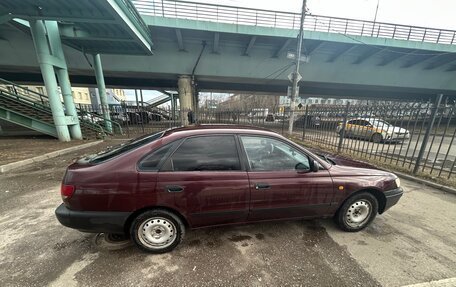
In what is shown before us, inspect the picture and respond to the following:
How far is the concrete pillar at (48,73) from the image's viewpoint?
804 cm

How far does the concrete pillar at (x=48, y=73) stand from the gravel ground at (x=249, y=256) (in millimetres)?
7531

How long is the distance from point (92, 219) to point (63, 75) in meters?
10.6

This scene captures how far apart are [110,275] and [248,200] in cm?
173

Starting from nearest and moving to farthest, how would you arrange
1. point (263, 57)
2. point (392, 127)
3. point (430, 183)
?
point (430, 183) < point (392, 127) < point (263, 57)

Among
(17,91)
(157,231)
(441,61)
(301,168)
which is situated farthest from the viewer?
(441,61)

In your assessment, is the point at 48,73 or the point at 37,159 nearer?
the point at 37,159

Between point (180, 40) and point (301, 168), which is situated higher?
point (180, 40)

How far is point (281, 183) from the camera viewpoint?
2523mm

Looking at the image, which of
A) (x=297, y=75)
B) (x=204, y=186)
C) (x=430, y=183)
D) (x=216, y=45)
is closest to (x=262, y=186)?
(x=204, y=186)

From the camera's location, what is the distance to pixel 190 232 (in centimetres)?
286

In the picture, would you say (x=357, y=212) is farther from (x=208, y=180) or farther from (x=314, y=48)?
(x=314, y=48)

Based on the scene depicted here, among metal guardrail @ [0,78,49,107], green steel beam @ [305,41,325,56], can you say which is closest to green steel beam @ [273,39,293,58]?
green steel beam @ [305,41,325,56]

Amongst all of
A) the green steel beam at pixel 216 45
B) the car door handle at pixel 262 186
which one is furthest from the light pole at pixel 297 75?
the car door handle at pixel 262 186

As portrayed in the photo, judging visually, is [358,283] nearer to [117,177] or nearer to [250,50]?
[117,177]
